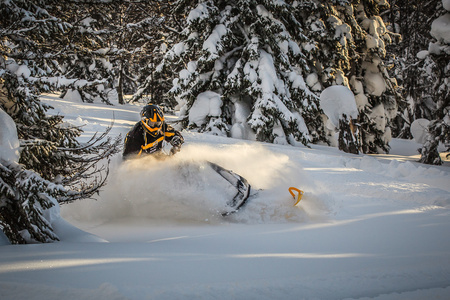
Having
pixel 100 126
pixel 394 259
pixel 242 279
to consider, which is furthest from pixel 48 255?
pixel 100 126

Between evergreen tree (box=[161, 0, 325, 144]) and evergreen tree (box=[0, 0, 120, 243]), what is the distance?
7.67m

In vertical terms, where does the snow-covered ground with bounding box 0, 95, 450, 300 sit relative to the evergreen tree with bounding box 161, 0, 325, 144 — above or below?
below

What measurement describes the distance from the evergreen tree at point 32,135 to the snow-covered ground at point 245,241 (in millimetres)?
360

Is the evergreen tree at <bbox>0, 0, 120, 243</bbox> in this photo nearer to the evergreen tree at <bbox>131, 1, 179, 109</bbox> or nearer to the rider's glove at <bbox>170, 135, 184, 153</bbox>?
→ the rider's glove at <bbox>170, 135, 184, 153</bbox>

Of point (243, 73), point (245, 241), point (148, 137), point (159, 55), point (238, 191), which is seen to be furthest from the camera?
point (159, 55)

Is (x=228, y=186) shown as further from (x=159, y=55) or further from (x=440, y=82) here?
(x=159, y=55)

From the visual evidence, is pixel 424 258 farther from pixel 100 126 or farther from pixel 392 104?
pixel 392 104

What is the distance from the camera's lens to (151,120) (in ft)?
19.6

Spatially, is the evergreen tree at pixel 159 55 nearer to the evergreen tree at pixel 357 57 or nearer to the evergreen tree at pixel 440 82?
the evergreen tree at pixel 357 57

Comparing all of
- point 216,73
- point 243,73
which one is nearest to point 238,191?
point 243,73

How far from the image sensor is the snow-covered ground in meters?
2.09

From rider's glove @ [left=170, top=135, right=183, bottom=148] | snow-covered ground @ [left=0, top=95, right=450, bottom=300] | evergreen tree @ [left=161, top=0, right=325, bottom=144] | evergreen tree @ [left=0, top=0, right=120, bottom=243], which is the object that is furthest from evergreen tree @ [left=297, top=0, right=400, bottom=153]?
evergreen tree @ [left=0, top=0, right=120, bottom=243]

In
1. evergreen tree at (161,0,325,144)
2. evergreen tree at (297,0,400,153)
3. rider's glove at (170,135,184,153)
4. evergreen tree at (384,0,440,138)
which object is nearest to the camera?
rider's glove at (170,135,184,153)

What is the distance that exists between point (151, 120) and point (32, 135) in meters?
2.38
